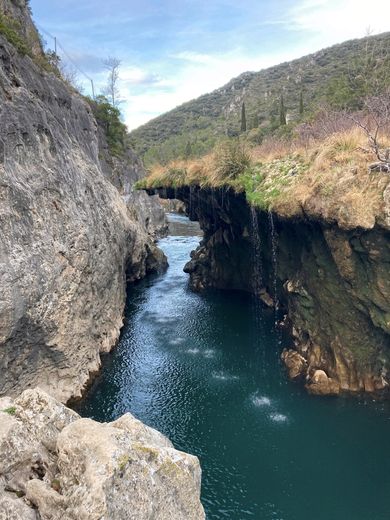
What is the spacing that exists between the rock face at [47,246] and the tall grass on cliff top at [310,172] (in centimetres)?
1093

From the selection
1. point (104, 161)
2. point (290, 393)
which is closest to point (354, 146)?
point (290, 393)

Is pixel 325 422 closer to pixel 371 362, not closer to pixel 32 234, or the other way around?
pixel 371 362

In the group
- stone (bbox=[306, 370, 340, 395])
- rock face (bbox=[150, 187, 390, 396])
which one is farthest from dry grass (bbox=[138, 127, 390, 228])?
stone (bbox=[306, 370, 340, 395])

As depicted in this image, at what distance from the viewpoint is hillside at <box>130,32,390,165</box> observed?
82625 millimetres

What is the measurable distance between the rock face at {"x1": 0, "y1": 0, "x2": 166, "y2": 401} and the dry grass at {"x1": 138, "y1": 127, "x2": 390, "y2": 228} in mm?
11332

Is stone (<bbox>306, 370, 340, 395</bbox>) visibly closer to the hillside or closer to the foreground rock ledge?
the foreground rock ledge

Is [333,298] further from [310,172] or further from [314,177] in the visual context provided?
[310,172]

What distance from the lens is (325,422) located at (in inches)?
882

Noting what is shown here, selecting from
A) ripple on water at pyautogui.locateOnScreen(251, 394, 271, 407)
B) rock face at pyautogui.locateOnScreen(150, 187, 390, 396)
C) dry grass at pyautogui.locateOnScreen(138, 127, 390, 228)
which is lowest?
ripple on water at pyautogui.locateOnScreen(251, 394, 271, 407)

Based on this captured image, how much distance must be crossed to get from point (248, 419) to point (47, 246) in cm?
1421

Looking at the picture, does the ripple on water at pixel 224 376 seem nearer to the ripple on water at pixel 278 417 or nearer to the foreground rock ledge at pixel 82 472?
the ripple on water at pixel 278 417

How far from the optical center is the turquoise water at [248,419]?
58.2 ft

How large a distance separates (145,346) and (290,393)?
1211 cm

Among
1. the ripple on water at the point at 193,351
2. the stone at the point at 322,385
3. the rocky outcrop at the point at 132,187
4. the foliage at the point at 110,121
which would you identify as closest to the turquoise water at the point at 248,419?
the ripple on water at the point at 193,351
